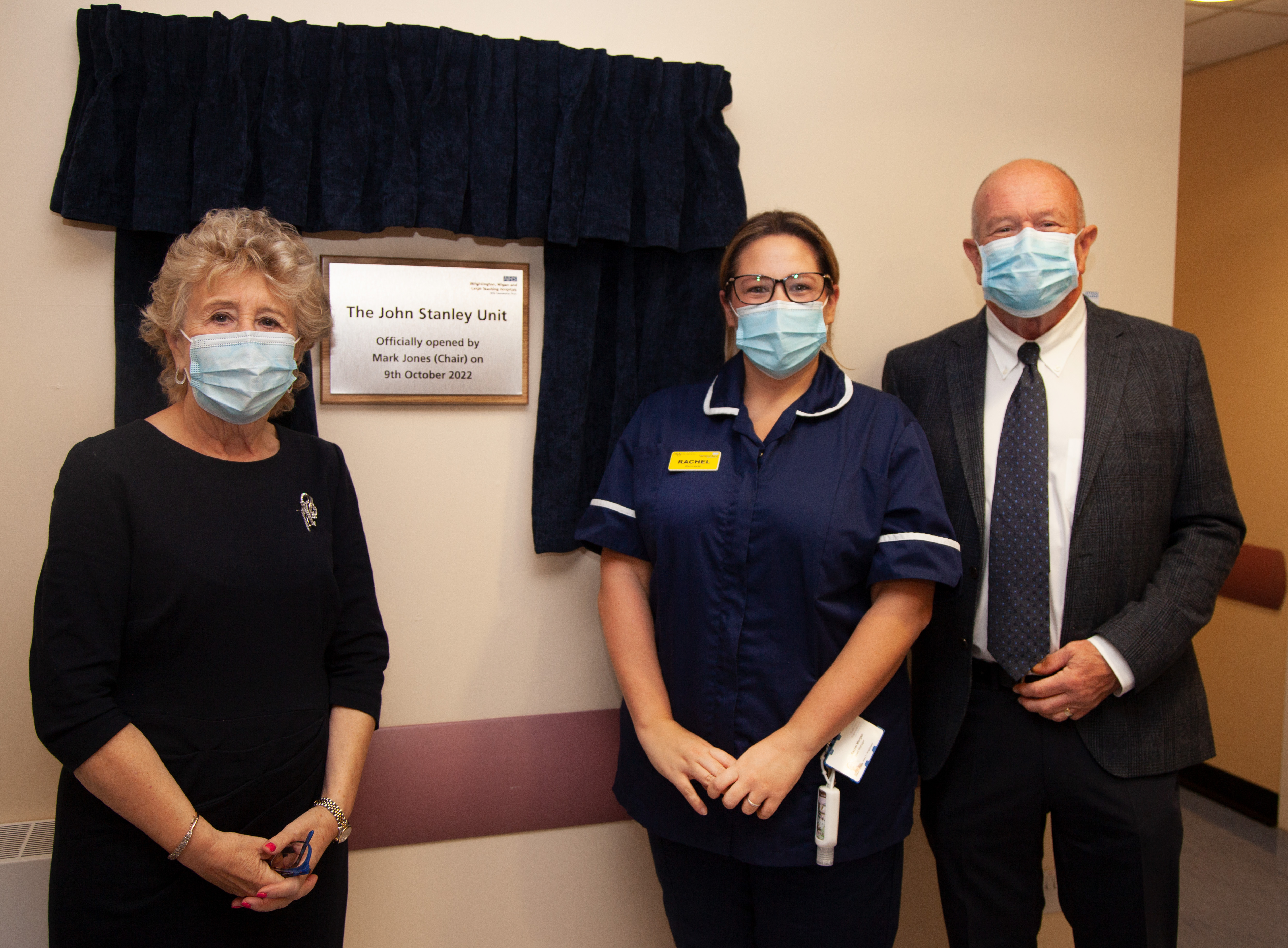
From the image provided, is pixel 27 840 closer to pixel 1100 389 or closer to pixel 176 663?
pixel 176 663

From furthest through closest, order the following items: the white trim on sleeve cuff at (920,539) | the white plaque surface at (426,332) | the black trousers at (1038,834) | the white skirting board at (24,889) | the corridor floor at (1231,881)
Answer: the corridor floor at (1231,881) < the white plaque surface at (426,332) < the white skirting board at (24,889) < the black trousers at (1038,834) < the white trim on sleeve cuff at (920,539)

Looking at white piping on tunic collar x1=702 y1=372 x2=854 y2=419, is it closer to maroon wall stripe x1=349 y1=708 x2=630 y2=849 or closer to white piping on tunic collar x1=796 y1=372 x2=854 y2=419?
white piping on tunic collar x1=796 y1=372 x2=854 y2=419

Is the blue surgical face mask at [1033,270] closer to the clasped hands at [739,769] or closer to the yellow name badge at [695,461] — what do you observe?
the yellow name badge at [695,461]

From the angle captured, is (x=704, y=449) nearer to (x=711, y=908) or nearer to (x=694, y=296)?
(x=694, y=296)

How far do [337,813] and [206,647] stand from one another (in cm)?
36

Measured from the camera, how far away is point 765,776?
1.31m

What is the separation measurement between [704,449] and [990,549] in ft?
1.96

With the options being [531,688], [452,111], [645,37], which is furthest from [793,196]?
[531,688]

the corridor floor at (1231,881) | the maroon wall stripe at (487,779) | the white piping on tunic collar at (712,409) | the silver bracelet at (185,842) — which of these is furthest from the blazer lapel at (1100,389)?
the corridor floor at (1231,881)

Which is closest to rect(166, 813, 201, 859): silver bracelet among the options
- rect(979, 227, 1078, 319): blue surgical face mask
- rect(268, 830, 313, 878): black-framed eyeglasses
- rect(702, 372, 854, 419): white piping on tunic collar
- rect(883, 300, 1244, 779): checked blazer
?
rect(268, 830, 313, 878): black-framed eyeglasses

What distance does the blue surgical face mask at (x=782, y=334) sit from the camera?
4.76ft

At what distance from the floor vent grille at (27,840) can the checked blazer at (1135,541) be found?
5.92 ft

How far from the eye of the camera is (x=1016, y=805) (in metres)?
1.52

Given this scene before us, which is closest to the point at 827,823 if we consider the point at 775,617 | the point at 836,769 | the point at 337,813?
the point at 836,769
